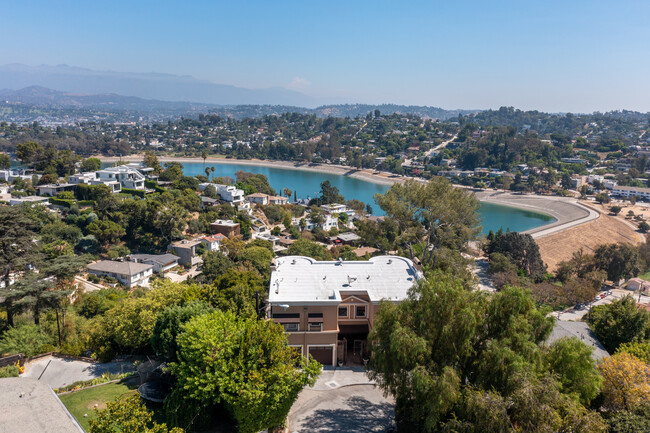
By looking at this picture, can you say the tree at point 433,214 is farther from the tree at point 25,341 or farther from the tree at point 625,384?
the tree at point 25,341

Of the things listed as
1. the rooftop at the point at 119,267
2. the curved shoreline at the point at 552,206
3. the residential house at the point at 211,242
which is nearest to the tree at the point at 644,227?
the curved shoreline at the point at 552,206

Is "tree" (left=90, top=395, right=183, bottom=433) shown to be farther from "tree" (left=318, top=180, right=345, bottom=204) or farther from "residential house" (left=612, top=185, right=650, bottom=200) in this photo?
"residential house" (left=612, top=185, right=650, bottom=200)

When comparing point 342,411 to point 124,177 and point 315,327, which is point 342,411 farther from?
point 124,177

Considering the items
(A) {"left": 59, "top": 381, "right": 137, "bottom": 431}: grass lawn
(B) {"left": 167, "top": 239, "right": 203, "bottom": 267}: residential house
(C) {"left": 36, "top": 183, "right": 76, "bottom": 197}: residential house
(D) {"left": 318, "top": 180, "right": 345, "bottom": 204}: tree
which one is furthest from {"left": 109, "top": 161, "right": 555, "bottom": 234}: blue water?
(A) {"left": 59, "top": 381, "right": 137, "bottom": 431}: grass lawn

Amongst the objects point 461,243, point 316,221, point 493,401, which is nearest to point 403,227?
point 461,243

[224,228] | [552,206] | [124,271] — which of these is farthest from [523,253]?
[552,206]

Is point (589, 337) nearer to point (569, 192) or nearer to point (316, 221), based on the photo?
point (316, 221)
